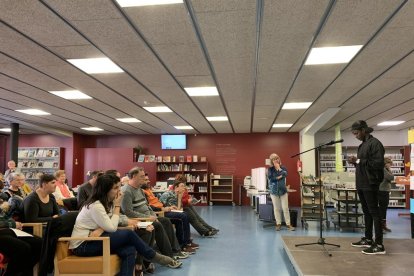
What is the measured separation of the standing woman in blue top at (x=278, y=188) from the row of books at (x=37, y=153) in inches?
358

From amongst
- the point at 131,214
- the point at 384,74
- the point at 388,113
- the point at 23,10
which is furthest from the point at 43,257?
the point at 388,113

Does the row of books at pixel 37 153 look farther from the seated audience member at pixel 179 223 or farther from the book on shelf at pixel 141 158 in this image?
the seated audience member at pixel 179 223

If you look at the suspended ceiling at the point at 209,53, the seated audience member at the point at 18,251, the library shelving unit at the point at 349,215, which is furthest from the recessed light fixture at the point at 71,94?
the library shelving unit at the point at 349,215

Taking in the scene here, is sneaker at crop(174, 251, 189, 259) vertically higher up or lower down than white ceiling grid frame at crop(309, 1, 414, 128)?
lower down

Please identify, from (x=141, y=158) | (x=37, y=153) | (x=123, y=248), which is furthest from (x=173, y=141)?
(x=123, y=248)

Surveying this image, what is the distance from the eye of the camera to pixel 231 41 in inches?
152

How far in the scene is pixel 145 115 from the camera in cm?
909

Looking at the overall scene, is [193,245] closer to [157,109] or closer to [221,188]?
[157,109]

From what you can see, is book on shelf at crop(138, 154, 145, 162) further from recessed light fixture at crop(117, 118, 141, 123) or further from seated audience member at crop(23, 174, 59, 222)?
seated audience member at crop(23, 174, 59, 222)

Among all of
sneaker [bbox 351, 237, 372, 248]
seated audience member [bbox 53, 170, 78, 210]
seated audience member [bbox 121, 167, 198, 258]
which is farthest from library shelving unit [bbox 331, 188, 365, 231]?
seated audience member [bbox 53, 170, 78, 210]

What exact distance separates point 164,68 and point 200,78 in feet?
2.44

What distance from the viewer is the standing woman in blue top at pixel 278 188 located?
710 centimetres

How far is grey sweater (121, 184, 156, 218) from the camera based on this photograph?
14.8ft

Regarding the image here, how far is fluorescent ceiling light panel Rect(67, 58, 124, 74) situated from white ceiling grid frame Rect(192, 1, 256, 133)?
1439 mm
